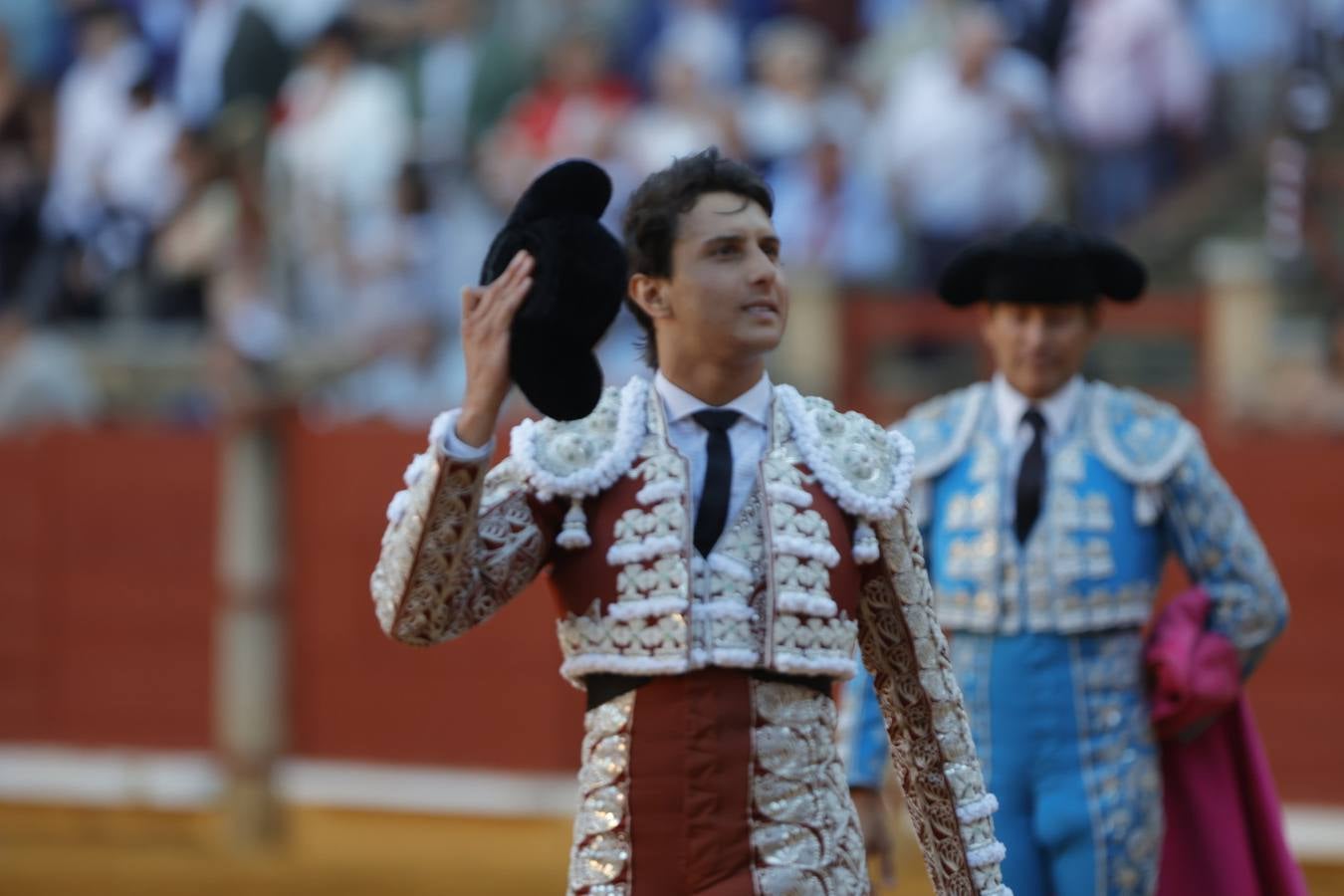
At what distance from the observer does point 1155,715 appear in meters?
4.10

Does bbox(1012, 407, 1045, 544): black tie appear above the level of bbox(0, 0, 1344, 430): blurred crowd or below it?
below

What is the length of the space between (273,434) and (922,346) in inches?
91.2

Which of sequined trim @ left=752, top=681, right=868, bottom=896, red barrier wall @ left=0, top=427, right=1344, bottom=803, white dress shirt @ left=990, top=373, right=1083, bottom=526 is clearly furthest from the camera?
red barrier wall @ left=0, top=427, right=1344, bottom=803

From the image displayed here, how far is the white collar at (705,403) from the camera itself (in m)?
3.06

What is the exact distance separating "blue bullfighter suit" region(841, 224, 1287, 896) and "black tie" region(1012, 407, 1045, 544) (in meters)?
0.01

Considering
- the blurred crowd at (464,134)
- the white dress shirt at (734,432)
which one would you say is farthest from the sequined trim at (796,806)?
the blurred crowd at (464,134)

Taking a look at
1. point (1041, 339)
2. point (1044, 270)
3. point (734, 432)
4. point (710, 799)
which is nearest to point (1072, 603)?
point (1041, 339)

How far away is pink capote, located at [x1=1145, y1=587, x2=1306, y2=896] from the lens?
409 centimetres

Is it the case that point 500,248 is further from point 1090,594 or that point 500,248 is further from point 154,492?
point 154,492

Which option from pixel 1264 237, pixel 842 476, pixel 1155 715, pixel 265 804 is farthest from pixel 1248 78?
pixel 842 476

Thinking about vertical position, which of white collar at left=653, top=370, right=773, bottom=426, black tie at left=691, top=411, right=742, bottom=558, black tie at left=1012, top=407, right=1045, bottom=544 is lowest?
black tie at left=691, top=411, right=742, bottom=558

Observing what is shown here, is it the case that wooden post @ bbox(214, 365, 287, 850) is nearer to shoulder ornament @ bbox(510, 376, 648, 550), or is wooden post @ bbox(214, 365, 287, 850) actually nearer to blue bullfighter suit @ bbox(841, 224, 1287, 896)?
blue bullfighter suit @ bbox(841, 224, 1287, 896)

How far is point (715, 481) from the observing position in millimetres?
3016

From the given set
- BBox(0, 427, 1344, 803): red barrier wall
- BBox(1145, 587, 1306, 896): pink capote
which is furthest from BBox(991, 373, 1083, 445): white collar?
BBox(0, 427, 1344, 803): red barrier wall
